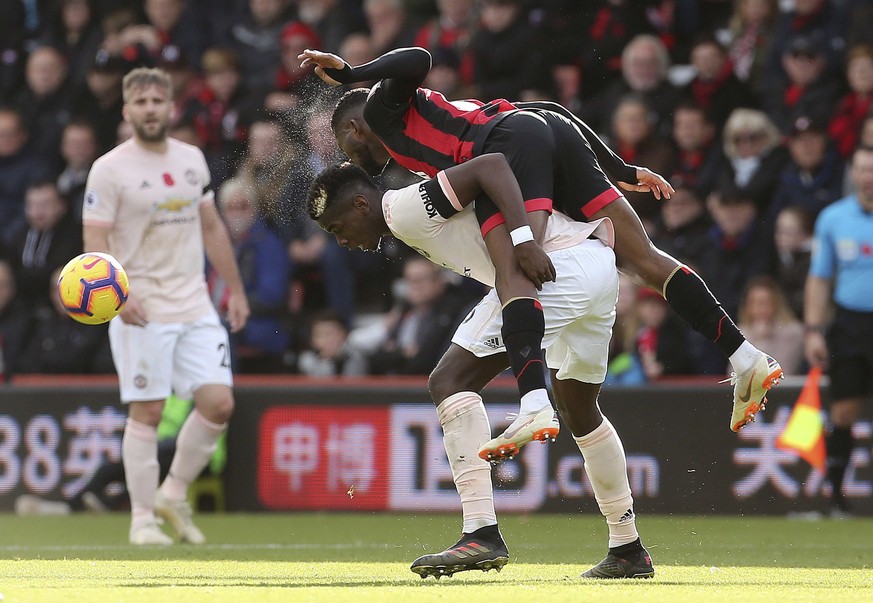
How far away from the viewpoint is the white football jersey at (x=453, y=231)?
6141mm

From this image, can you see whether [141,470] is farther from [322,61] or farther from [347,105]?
[322,61]

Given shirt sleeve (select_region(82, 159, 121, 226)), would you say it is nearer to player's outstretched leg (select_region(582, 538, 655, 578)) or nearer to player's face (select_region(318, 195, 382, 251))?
player's face (select_region(318, 195, 382, 251))

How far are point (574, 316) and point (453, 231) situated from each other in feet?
1.98

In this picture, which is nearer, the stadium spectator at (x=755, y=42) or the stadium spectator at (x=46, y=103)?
the stadium spectator at (x=755, y=42)

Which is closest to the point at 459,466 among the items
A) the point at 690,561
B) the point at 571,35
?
the point at 690,561

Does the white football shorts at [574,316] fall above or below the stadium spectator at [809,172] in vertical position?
below

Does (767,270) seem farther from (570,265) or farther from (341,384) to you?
(570,265)

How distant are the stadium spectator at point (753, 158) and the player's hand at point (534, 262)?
6.17 meters

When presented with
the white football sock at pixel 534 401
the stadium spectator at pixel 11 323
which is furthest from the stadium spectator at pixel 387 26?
the white football sock at pixel 534 401

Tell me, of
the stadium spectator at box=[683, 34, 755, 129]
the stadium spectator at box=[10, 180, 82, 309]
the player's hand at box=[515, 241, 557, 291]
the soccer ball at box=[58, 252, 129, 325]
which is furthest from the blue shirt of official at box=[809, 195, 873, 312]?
the stadium spectator at box=[10, 180, 82, 309]

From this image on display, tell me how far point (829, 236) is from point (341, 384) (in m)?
3.62

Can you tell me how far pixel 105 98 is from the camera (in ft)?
46.9

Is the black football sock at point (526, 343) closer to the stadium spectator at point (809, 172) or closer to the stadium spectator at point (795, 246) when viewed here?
the stadium spectator at point (795, 246)

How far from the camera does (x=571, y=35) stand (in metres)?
13.1
